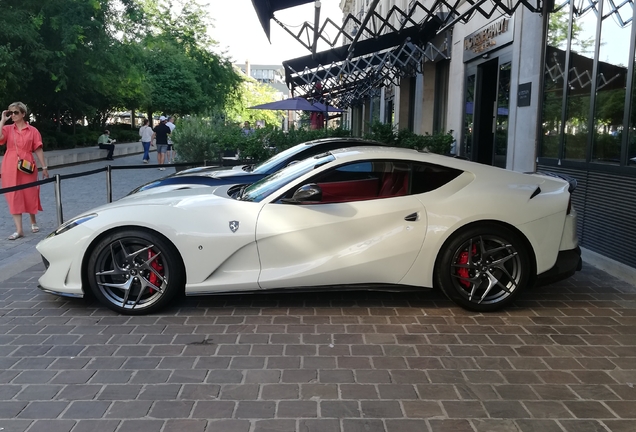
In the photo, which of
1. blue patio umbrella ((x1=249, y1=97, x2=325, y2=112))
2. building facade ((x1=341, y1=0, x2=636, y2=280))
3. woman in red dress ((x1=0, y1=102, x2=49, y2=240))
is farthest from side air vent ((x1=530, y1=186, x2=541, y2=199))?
blue patio umbrella ((x1=249, y1=97, x2=325, y2=112))

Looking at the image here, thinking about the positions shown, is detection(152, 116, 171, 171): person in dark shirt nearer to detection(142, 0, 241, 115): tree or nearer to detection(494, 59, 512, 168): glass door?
detection(494, 59, 512, 168): glass door

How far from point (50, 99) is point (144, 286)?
2473cm

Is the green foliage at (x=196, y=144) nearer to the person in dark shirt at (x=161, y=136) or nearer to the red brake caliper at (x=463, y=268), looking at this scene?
the person in dark shirt at (x=161, y=136)

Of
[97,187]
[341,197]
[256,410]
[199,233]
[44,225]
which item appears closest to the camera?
[256,410]

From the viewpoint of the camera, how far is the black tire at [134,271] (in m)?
4.73

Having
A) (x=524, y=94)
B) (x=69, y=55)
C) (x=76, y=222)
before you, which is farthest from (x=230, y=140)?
(x=69, y=55)

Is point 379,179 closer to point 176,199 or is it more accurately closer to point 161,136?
point 176,199

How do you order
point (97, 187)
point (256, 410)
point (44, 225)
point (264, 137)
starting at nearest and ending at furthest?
point (256, 410) < point (44, 225) < point (264, 137) < point (97, 187)

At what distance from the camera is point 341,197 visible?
5062 mm

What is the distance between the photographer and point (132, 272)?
15.6 ft

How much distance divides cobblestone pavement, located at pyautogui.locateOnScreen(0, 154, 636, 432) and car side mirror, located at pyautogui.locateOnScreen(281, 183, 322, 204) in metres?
0.96

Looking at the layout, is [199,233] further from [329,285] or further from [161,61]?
[161,61]

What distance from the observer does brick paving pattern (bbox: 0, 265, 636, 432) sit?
3.13 meters

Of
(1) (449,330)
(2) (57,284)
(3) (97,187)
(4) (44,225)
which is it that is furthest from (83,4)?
(1) (449,330)
